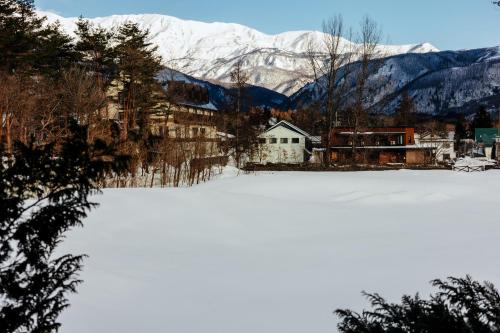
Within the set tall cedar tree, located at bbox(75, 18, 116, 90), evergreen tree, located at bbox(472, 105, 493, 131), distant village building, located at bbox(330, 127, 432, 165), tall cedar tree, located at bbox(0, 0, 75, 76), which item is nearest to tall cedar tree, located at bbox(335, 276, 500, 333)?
tall cedar tree, located at bbox(0, 0, 75, 76)

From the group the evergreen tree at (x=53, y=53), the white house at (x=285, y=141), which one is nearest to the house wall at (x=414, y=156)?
the white house at (x=285, y=141)

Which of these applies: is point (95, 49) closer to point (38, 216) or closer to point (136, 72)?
point (136, 72)

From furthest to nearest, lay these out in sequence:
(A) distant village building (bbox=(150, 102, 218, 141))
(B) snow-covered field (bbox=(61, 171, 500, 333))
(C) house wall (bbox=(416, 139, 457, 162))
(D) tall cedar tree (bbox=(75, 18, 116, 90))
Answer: (C) house wall (bbox=(416, 139, 457, 162))
(D) tall cedar tree (bbox=(75, 18, 116, 90))
(A) distant village building (bbox=(150, 102, 218, 141))
(B) snow-covered field (bbox=(61, 171, 500, 333))

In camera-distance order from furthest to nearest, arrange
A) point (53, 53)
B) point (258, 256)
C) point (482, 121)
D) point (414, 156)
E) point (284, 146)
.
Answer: point (482, 121), point (414, 156), point (284, 146), point (53, 53), point (258, 256)

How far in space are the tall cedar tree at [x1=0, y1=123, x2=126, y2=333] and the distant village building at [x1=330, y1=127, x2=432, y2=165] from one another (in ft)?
151

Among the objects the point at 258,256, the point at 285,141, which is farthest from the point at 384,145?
the point at 258,256

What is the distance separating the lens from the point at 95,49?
111 feet

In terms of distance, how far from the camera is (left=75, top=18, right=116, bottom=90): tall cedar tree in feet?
108

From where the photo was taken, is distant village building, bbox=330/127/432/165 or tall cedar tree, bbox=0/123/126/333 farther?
distant village building, bbox=330/127/432/165

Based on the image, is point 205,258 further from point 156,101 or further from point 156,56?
point 156,56

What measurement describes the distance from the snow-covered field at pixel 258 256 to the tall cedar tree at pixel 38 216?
373 cm

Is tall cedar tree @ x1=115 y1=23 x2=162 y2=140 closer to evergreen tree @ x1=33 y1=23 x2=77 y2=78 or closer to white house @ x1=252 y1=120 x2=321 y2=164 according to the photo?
evergreen tree @ x1=33 y1=23 x2=77 y2=78

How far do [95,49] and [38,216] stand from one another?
35.1 m

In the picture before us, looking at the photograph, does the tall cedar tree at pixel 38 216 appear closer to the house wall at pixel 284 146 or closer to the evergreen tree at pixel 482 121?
the house wall at pixel 284 146
